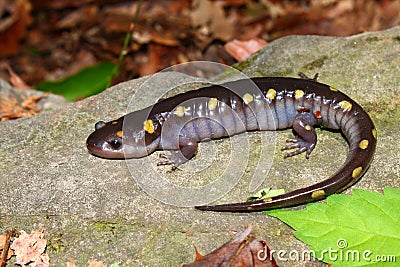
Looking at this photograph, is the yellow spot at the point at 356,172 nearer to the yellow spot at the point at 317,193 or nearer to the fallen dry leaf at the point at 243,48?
the yellow spot at the point at 317,193

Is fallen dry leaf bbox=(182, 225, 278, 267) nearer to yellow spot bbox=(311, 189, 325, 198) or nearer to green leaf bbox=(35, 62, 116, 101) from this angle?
yellow spot bbox=(311, 189, 325, 198)

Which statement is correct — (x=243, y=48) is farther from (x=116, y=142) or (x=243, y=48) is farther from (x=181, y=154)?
(x=116, y=142)

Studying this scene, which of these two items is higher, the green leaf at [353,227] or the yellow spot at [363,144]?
the yellow spot at [363,144]

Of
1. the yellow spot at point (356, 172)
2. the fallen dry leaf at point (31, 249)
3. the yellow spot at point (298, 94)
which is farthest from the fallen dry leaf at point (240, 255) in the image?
the yellow spot at point (298, 94)

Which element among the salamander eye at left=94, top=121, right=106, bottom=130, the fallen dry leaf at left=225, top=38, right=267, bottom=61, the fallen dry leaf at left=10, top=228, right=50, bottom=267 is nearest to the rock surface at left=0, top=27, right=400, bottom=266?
the fallen dry leaf at left=10, top=228, right=50, bottom=267

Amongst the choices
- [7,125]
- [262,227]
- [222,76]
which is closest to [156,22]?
[222,76]
